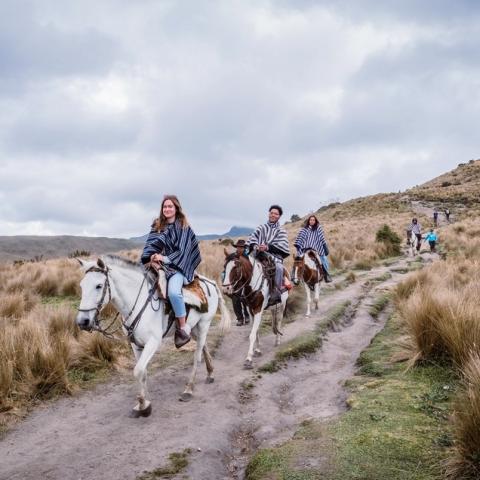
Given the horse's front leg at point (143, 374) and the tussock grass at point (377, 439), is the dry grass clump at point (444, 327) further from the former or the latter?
the horse's front leg at point (143, 374)

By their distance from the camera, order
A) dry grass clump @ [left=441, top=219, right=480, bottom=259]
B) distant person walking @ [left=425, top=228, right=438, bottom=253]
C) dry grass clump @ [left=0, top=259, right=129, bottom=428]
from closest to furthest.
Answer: dry grass clump @ [left=0, top=259, right=129, bottom=428] → dry grass clump @ [left=441, top=219, right=480, bottom=259] → distant person walking @ [left=425, top=228, right=438, bottom=253]

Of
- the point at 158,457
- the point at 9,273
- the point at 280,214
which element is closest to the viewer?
the point at 158,457

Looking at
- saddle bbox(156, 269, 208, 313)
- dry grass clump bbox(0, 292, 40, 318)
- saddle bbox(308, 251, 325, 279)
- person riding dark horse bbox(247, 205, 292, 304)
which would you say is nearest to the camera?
saddle bbox(156, 269, 208, 313)

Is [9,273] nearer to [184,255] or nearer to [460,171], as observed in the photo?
[184,255]

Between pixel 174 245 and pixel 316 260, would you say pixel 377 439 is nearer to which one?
pixel 174 245

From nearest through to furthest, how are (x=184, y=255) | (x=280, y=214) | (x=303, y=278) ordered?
(x=184, y=255), (x=280, y=214), (x=303, y=278)

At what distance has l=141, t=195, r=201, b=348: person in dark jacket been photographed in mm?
6547

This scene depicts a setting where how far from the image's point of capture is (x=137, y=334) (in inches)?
231

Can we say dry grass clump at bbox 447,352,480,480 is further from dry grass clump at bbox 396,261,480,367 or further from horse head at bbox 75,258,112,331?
horse head at bbox 75,258,112,331

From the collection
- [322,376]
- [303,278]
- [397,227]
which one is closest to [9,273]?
[303,278]

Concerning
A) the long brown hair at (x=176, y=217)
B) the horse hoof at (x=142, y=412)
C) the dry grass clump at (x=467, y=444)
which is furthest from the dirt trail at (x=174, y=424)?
the long brown hair at (x=176, y=217)

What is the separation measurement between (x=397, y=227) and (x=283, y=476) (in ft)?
140

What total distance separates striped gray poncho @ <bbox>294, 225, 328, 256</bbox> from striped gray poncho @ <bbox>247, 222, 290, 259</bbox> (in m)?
3.63

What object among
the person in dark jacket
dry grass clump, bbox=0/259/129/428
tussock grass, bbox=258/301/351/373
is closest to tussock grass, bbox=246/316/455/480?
tussock grass, bbox=258/301/351/373
